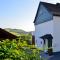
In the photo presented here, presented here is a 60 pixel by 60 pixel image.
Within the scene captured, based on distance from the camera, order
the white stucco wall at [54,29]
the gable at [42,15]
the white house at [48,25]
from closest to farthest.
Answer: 1. the white stucco wall at [54,29]
2. the white house at [48,25]
3. the gable at [42,15]

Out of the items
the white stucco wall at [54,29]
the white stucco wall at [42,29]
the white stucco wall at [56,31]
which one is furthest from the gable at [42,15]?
the white stucco wall at [56,31]

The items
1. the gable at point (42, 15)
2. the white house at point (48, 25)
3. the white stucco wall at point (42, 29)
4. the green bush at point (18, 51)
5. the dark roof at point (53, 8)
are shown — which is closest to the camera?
the green bush at point (18, 51)

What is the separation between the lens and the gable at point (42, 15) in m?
29.1

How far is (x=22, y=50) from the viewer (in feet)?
11.4

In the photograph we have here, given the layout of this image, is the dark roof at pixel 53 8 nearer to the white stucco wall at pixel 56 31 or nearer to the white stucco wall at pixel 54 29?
the white stucco wall at pixel 56 31

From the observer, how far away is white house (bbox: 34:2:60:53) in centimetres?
2698

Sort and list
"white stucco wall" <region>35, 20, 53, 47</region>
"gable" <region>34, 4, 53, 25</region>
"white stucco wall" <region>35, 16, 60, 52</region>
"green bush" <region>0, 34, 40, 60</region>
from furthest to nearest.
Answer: "gable" <region>34, 4, 53, 25</region> → "white stucco wall" <region>35, 20, 53, 47</region> → "white stucco wall" <region>35, 16, 60, 52</region> → "green bush" <region>0, 34, 40, 60</region>

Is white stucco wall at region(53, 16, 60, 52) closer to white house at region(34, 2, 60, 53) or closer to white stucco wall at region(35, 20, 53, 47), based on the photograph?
white house at region(34, 2, 60, 53)

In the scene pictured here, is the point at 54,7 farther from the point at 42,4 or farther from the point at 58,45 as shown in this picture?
the point at 58,45

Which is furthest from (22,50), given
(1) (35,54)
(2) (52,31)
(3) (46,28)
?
(3) (46,28)

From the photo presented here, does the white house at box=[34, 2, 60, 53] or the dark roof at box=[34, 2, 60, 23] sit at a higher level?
the dark roof at box=[34, 2, 60, 23]

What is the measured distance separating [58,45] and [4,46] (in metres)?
24.9

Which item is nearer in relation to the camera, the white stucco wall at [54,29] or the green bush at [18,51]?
the green bush at [18,51]

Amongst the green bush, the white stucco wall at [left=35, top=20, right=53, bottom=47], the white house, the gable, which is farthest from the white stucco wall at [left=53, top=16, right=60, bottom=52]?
the green bush
